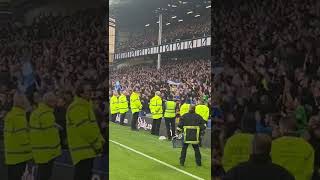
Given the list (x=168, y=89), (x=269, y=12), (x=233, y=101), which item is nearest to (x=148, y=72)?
(x=168, y=89)

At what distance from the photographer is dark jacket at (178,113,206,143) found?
4418 mm

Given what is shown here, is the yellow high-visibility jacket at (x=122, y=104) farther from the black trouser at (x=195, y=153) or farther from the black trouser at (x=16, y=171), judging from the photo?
the black trouser at (x=16, y=171)

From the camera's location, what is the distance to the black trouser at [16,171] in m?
5.98

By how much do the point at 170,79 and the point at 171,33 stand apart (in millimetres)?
374

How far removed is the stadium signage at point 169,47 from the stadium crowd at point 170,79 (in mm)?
102

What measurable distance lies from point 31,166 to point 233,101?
2.64m

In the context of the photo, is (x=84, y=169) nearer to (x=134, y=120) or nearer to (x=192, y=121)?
(x=134, y=120)

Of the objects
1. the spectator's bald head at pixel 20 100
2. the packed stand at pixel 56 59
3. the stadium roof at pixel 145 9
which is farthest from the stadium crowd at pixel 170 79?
the spectator's bald head at pixel 20 100

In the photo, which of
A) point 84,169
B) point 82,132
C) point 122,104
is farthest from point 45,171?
point 122,104

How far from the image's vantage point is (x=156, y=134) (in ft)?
15.6

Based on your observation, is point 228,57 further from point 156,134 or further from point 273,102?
point 156,134

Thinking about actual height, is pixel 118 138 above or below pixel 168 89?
below

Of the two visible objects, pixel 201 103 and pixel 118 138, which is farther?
pixel 118 138

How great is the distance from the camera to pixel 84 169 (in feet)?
17.5
